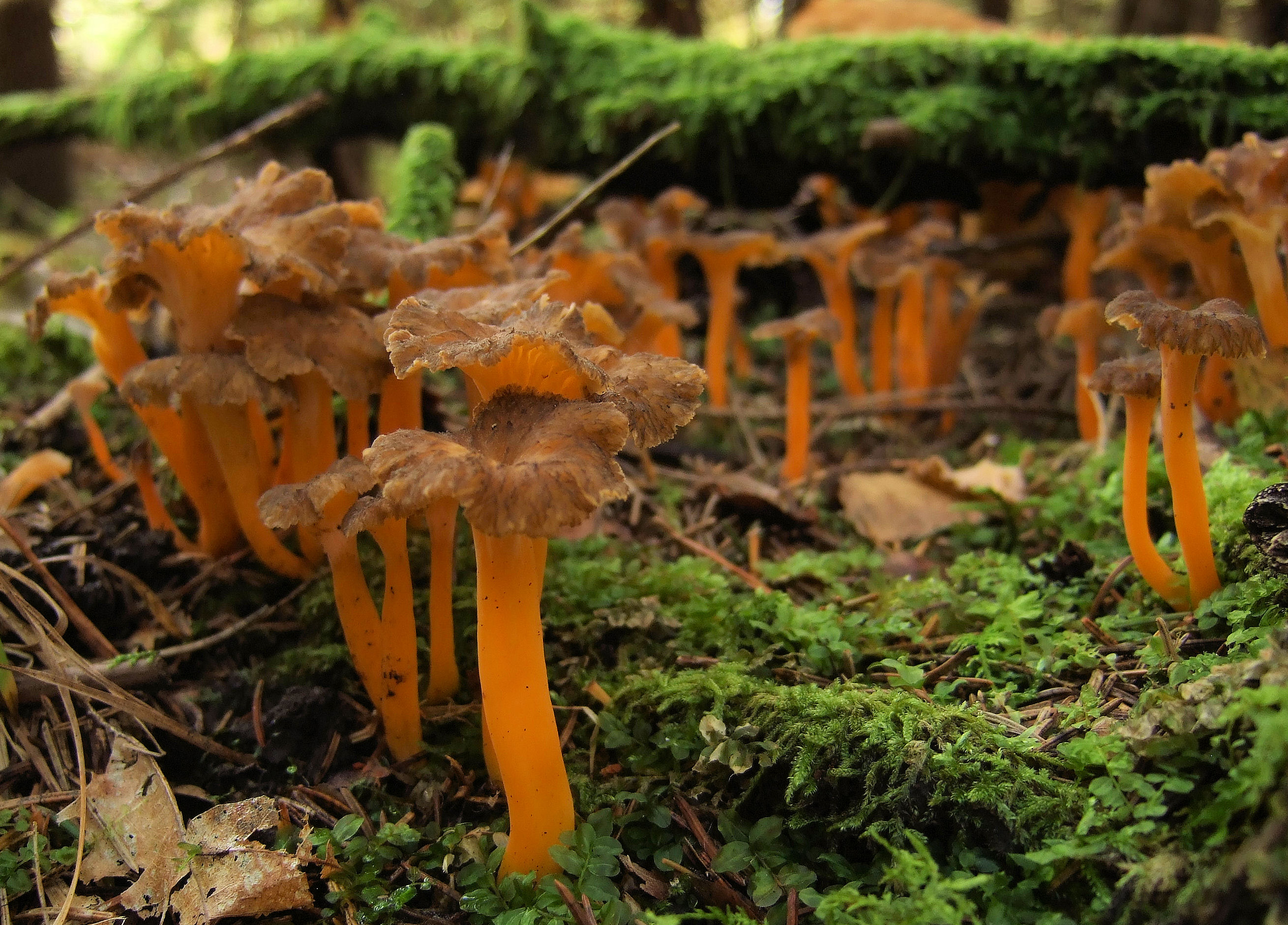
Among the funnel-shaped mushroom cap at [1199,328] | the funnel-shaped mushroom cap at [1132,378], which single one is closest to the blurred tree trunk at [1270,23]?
the funnel-shaped mushroom cap at [1132,378]

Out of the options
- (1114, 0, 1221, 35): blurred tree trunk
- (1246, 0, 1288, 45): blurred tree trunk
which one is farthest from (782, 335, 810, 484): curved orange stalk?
(1114, 0, 1221, 35): blurred tree trunk

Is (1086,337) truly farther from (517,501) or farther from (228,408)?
(228,408)

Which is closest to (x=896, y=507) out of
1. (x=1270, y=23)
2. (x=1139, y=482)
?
(x=1139, y=482)

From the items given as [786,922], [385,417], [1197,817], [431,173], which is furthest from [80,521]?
[1197,817]

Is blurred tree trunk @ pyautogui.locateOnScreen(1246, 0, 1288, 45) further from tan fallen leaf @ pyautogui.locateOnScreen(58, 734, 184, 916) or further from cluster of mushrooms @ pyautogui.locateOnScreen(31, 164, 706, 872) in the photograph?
tan fallen leaf @ pyautogui.locateOnScreen(58, 734, 184, 916)

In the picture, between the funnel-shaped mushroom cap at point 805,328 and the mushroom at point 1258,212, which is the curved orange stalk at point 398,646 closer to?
the funnel-shaped mushroom cap at point 805,328

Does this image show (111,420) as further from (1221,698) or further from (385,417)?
(1221,698)

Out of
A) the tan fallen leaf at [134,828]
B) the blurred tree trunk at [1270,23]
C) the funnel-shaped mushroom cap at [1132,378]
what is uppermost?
the blurred tree trunk at [1270,23]
